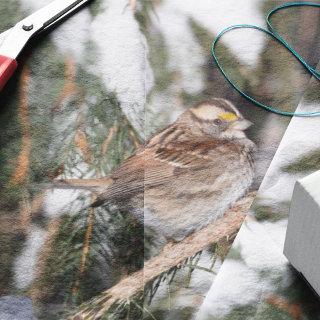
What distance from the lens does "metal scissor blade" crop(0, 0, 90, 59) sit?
96cm

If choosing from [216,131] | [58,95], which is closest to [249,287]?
[216,131]

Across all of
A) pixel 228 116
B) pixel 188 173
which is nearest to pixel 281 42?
pixel 228 116

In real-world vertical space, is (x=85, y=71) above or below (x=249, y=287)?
above

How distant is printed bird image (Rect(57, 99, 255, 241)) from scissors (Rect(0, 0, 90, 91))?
199mm

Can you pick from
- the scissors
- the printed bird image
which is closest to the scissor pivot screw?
the scissors

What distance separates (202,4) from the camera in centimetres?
106

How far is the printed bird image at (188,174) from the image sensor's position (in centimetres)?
89

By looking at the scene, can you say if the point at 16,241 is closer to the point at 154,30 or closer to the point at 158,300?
the point at 158,300

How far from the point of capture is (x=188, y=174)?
3.01 ft

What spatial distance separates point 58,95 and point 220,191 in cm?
26

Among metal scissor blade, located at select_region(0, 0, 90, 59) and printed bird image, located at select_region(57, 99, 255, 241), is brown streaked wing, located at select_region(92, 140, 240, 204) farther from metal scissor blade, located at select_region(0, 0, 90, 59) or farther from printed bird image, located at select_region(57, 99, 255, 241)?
metal scissor blade, located at select_region(0, 0, 90, 59)

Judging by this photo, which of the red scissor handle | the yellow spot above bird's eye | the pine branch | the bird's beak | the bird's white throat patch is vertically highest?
the red scissor handle

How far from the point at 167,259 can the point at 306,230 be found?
0.58ft

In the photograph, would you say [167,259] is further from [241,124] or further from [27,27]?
[27,27]
